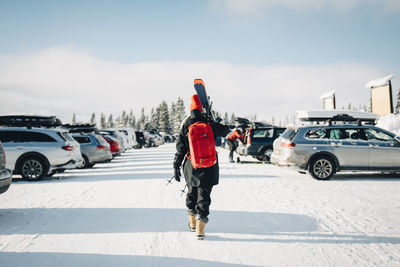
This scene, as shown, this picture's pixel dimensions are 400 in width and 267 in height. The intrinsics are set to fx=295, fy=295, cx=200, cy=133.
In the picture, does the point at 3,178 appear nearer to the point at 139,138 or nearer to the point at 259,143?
the point at 259,143

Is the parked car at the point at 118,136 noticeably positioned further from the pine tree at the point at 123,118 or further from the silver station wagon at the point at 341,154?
the pine tree at the point at 123,118

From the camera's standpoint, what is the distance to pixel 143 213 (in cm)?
553

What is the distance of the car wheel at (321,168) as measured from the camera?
9305mm

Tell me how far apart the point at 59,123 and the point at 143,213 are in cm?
817

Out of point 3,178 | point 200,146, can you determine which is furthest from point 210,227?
point 3,178

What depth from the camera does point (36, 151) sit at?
31.8 feet

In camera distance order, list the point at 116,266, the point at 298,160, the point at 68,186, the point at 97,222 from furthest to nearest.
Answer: the point at 298,160 < the point at 68,186 < the point at 97,222 < the point at 116,266

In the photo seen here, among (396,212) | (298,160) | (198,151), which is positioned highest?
(198,151)

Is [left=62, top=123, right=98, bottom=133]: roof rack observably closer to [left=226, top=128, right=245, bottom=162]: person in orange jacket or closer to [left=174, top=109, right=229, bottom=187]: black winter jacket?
[left=226, top=128, right=245, bottom=162]: person in orange jacket

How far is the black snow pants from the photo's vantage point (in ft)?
13.6

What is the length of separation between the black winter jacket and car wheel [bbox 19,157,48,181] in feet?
23.5

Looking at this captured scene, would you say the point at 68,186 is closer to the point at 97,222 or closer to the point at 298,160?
the point at 97,222

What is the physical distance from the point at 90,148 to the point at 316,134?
30.6 feet

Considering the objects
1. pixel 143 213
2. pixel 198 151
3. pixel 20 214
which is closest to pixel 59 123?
pixel 20 214
